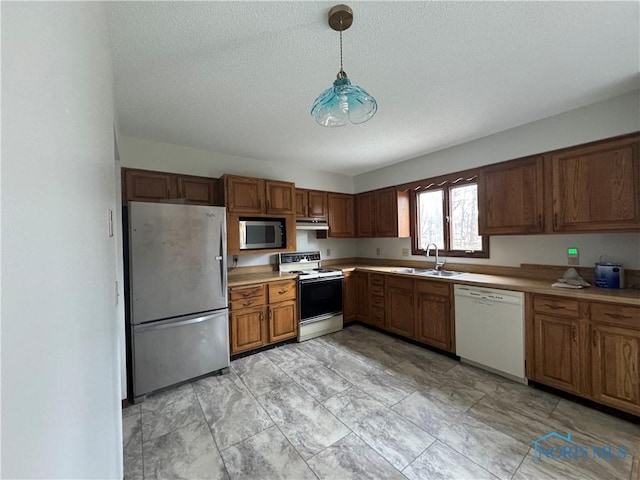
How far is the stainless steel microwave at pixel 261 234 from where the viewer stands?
322 centimetres

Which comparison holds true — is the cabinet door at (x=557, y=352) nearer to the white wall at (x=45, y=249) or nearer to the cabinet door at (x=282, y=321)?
the cabinet door at (x=282, y=321)

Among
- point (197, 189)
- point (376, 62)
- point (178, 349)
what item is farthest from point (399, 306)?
point (197, 189)

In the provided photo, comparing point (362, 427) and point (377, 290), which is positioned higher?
point (377, 290)

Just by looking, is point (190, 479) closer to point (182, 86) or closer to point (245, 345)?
point (245, 345)

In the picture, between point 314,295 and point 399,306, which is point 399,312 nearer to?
point 399,306

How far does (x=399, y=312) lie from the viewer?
134 inches

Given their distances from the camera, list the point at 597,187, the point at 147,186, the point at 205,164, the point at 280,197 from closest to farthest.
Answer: the point at 597,187
the point at 147,186
the point at 205,164
the point at 280,197

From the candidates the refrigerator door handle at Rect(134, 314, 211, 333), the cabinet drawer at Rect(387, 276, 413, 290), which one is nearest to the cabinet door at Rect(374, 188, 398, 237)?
the cabinet drawer at Rect(387, 276, 413, 290)

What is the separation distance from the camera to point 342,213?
14.4ft

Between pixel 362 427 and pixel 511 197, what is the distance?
255cm

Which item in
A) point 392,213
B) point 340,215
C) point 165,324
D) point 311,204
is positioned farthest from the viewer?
point 340,215

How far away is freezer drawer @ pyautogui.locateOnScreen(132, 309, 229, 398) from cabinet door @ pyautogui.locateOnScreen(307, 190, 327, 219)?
6.48 ft

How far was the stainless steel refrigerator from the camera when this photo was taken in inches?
88.4

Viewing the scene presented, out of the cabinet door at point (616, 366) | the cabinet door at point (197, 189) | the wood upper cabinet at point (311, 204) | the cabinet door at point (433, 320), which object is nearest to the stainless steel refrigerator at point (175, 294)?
the cabinet door at point (197, 189)
